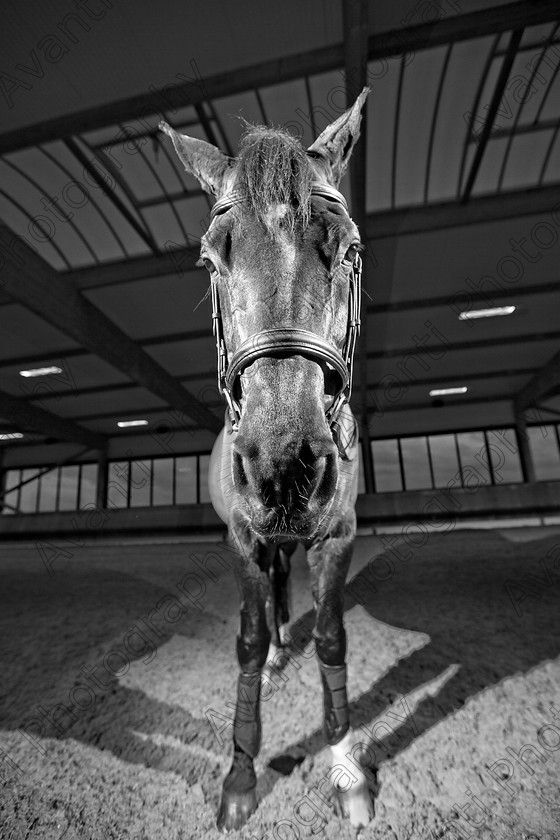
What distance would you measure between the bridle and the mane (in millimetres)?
84

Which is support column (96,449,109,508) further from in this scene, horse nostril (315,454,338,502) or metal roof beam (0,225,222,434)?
horse nostril (315,454,338,502)

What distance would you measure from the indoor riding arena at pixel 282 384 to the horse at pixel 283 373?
0.04ft

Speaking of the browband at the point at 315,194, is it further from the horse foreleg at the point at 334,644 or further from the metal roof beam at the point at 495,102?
the metal roof beam at the point at 495,102

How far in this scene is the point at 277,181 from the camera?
1402 millimetres

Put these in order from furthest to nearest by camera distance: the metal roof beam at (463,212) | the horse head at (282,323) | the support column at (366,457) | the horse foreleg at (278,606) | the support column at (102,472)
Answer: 1. the support column at (102,472)
2. the support column at (366,457)
3. the metal roof beam at (463,212)
4. the horse foreleg at (278,606)
5. the horse head at (282,323)

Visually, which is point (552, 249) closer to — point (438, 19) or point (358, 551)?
point (438, 19)

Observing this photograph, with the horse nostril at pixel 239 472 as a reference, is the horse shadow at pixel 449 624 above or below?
below

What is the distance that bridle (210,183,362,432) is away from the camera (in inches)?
48.3

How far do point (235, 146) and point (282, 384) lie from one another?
5836mm

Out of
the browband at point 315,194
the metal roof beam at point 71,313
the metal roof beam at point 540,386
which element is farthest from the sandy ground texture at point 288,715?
the metal roof beam at point 540,386

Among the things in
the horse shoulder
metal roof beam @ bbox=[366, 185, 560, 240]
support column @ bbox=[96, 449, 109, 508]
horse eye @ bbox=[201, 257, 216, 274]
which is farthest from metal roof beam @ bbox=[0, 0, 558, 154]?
support column @ bbox=[96, 449, 109, 508]

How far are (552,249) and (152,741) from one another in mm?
9926

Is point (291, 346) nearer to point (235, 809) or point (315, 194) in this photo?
point (315, 194)

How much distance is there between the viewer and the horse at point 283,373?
1.15 metres
